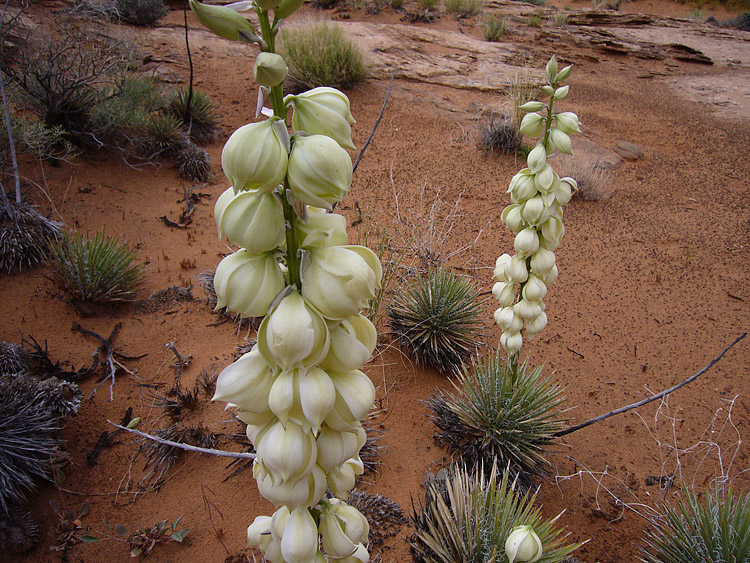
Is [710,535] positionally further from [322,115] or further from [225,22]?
[225,22]

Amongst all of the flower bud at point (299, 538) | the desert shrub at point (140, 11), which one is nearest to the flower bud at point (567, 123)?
the flower bud at point (299, 538)

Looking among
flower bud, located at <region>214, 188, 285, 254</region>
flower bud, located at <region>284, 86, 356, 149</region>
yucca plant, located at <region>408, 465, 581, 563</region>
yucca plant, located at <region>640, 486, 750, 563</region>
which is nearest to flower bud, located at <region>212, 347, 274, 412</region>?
flower bud, located at <region>214, 188, 285, 254</region>

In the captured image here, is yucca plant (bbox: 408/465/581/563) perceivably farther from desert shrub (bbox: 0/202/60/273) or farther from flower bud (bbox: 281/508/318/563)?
desert shrub (bbox: 0/202/60/273)

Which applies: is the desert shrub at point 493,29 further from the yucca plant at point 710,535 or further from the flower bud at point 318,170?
the flower bud at point 318,170

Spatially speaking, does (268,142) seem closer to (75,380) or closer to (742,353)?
(75,380)

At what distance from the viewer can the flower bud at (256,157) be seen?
70 cm

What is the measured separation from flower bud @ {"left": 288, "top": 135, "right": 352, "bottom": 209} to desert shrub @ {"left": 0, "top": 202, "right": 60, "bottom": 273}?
352 centimetres

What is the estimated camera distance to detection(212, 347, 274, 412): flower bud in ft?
2.68

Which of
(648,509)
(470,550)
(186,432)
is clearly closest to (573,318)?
(648,509)

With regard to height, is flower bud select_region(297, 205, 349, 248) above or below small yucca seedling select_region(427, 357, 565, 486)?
above

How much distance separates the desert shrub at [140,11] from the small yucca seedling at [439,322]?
812 cm

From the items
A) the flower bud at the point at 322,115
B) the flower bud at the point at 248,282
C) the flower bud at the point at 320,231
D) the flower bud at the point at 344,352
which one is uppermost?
the flower bud at the point at 322,115

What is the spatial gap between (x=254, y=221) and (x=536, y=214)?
1444mm

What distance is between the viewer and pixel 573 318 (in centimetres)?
361
